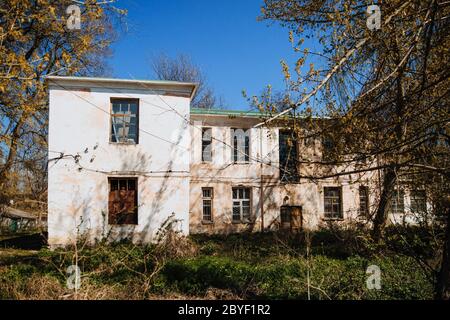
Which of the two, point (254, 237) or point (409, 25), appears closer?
point (409, 25)

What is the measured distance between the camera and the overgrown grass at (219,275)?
25.8 feet

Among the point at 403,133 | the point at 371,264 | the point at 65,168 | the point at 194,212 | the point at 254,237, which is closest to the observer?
the point at 403,133

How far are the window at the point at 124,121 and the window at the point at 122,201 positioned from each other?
5.77 ft

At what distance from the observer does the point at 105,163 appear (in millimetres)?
16125

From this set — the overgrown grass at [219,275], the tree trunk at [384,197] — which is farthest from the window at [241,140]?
the tree trunk at [384,197]

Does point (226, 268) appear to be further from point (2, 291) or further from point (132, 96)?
point (132, 96)

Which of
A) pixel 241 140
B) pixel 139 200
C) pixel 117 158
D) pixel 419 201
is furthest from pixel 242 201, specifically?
pixel 419 201

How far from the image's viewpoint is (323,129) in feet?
21.1

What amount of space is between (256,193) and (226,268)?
1061 centimetres

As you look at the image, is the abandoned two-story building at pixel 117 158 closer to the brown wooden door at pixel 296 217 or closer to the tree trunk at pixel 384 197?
the tree trunk at pixel 384 197

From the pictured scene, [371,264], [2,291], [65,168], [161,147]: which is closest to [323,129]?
[371,264]

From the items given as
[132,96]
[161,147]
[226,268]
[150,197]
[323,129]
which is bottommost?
[226,268]

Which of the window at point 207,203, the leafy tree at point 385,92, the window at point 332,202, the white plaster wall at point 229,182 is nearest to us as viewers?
the leafy tree at point 385,92

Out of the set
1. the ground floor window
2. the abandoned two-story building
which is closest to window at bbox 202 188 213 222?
the ground floor window
